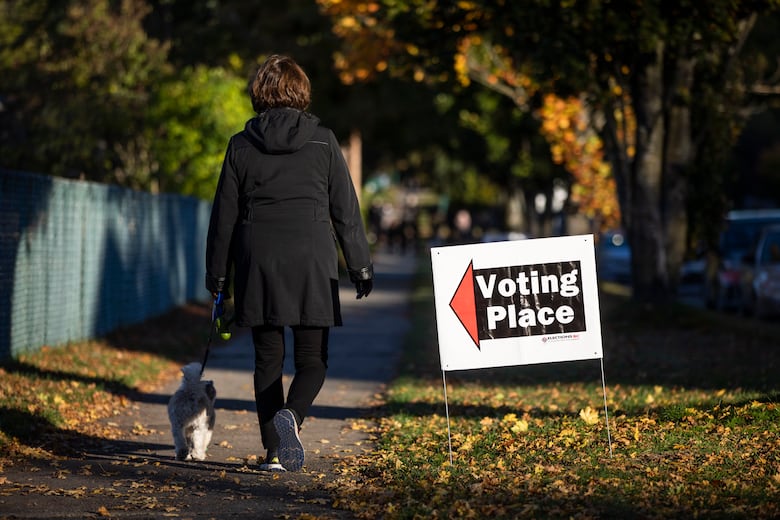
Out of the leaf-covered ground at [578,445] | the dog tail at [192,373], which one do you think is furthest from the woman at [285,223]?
the leaf-covered ground at [578,445]

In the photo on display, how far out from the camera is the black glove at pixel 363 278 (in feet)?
22.9

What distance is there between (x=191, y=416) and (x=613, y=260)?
29068mm

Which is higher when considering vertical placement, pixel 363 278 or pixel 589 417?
pixel 363 278

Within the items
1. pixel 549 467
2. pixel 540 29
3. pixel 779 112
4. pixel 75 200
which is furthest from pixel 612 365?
pixel 779 112

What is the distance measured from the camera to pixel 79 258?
14.0 metres

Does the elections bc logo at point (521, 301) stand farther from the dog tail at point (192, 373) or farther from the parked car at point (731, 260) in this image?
the parked car at point (731, 260)

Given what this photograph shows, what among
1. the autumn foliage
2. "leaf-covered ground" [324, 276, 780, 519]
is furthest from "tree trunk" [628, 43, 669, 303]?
"leaf-covered ground" [324, 276, 780, 519]

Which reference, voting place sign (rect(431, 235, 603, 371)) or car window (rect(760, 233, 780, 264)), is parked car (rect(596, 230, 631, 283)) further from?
voting place sign (rect(431, 235, 603, 371))

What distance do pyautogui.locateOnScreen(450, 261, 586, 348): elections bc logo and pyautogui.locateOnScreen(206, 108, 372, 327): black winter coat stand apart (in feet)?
2.16

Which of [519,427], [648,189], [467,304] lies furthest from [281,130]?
[648,189]

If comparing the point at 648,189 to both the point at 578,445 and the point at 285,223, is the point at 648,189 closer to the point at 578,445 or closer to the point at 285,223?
the point at 578,445

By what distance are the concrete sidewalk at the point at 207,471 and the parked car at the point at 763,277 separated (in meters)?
8.94

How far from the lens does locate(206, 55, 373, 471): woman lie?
22.5 ft

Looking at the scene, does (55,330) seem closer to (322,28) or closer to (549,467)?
(549,467)
